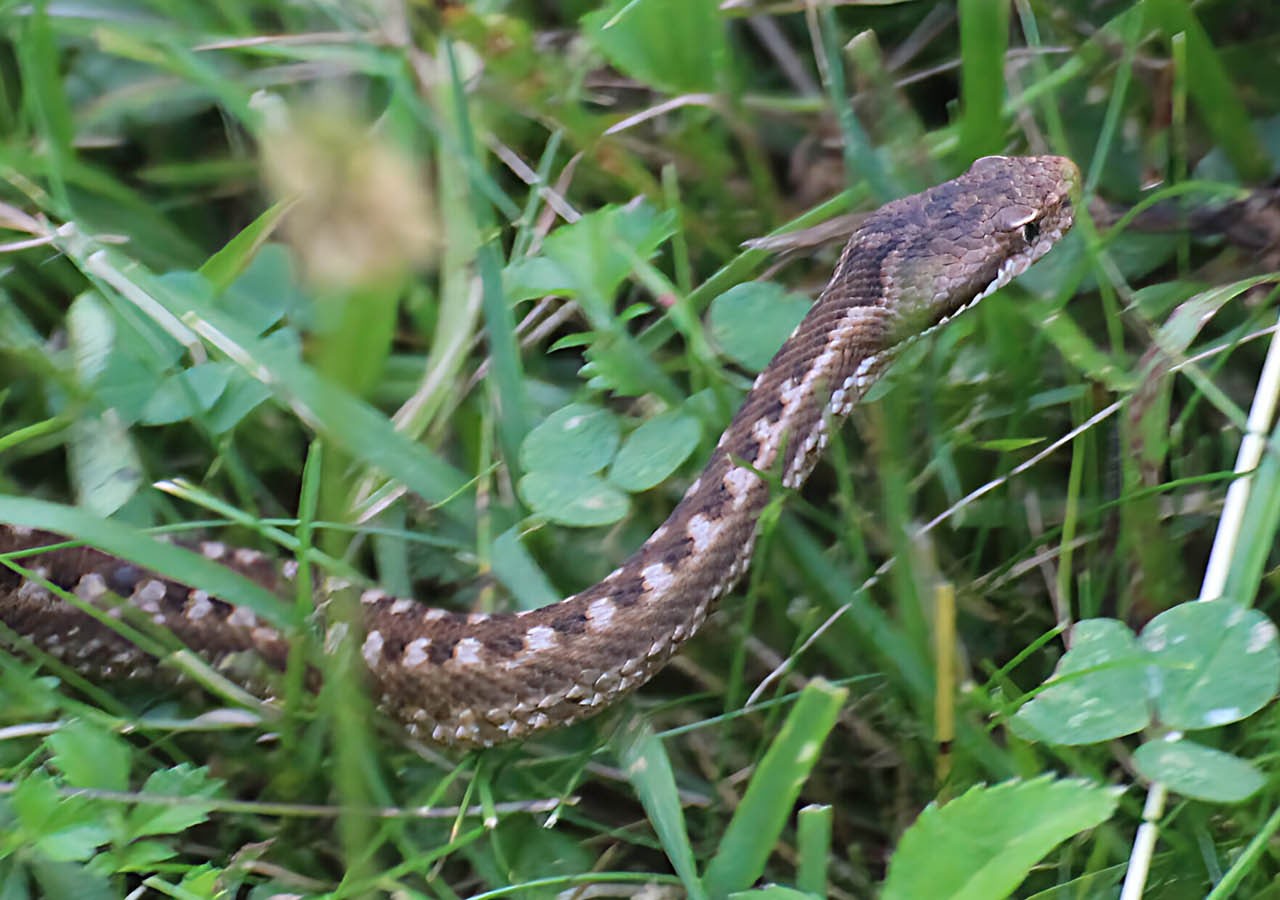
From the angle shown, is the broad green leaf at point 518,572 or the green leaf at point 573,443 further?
the broad green leaf at point 518,572

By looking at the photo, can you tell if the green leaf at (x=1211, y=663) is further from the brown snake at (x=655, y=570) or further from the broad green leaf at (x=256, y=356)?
the broad green leaf at (x=256, y=356)

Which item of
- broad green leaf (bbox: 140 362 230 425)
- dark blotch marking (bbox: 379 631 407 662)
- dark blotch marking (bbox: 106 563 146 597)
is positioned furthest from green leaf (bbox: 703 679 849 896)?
dark blotch marking (bbox: 106 563 146 597)

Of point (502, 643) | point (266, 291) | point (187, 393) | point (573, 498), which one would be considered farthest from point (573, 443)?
point (266, 291)

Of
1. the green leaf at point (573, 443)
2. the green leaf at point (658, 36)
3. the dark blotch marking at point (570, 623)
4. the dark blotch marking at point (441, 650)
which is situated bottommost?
the dark blotch marking at point (441, 650)

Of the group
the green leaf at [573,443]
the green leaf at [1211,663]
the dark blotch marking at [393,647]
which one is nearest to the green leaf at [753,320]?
the green leaf at [573,443]

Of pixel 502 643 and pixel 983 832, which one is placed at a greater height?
pixel 502 643

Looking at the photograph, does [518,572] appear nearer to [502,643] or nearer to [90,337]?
[502,643]

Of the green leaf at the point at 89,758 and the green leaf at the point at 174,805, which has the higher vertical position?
the green leaf at the point at 89,758

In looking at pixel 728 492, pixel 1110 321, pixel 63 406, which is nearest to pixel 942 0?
pixel 1110 321
